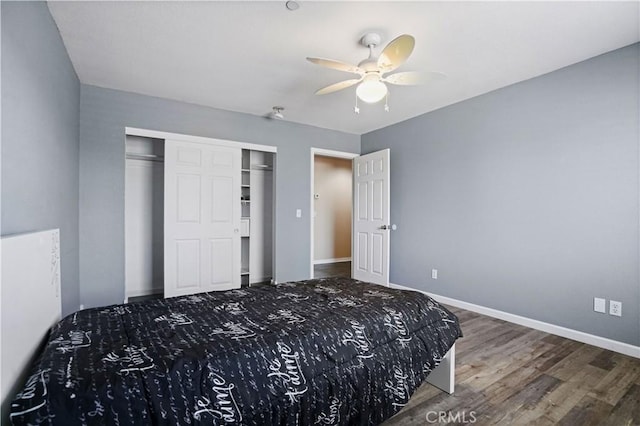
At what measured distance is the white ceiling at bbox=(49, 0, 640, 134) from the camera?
Answer: 2.04 metres

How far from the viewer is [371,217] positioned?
4582mm

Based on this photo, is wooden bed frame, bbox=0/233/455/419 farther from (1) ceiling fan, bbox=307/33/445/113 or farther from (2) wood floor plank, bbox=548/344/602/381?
(2) wood floor plank, bbox=548/344/602/381

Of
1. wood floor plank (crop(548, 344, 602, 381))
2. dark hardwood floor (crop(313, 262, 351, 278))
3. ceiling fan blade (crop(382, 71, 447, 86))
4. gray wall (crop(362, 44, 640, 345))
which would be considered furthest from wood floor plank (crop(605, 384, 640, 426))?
dark hardwood floor (crop(313, 262, 351, 278))

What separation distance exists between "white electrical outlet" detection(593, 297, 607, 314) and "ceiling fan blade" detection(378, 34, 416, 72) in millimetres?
2661

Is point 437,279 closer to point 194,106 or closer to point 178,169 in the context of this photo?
point 178,169

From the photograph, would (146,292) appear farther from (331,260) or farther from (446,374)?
(331,260)

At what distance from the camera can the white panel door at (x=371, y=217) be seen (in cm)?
433

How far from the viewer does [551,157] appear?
9.55ft

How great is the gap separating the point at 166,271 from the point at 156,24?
2610mm

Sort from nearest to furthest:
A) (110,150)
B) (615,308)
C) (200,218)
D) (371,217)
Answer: (615,308), (110,150), (200,218), (371,217)

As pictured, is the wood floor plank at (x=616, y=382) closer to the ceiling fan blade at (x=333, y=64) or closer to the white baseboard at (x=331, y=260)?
the ceiling fan blade at (x=333, y=64)

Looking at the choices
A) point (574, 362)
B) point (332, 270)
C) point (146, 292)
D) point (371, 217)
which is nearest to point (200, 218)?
point (146, 292)

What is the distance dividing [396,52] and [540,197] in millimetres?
2202

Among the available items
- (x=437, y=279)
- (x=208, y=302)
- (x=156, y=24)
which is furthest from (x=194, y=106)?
(x=437, y=279)
